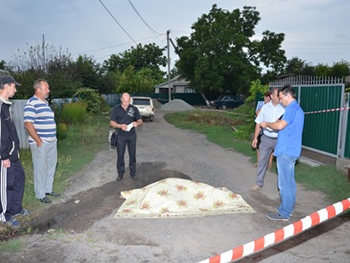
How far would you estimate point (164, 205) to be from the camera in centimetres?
507

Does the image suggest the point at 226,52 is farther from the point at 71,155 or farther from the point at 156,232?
the point at 156,232

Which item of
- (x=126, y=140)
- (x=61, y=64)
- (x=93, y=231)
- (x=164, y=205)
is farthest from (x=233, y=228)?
(x=61, y=64)

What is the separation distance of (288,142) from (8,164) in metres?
4.08

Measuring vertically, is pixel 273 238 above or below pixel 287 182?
below

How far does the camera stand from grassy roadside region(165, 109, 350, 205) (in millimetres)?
6148

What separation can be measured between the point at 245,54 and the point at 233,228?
111 ft

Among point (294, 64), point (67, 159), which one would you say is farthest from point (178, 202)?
point (294, 64)

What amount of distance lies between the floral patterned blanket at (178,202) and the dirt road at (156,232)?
0.56 feet

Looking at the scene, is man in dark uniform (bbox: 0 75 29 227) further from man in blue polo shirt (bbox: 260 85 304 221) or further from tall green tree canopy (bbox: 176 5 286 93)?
tall green tree canopy (bbox: 176 5 286 93)

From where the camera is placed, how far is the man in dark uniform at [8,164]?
435 cm

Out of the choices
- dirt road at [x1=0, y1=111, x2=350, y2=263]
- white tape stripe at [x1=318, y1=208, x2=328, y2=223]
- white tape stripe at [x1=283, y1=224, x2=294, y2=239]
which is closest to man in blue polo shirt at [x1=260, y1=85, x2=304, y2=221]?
dirt road at [x1=0, y1=111, x2=350, y2=263]

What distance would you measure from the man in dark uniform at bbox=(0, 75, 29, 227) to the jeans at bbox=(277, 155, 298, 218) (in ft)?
13.0

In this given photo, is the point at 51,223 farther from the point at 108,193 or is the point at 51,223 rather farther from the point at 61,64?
the point at 61,64

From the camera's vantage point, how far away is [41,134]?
521 cm
